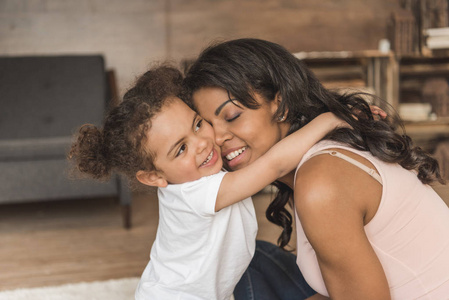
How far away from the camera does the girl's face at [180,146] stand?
4.08 ft

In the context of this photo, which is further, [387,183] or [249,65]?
[249,65]

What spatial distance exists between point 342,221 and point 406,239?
0.19 metres

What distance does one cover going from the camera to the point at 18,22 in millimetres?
4059

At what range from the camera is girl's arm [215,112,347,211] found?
3.57ft

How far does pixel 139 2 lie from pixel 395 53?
222 centimetres

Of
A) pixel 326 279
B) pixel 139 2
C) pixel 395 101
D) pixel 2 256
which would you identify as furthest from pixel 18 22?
pixel 326 279

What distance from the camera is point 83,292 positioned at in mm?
2010

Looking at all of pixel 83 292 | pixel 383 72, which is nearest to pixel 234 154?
pixel 83 292

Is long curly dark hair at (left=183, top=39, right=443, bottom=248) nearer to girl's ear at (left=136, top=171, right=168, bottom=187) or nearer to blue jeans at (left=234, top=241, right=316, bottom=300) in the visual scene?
girl's ear at (left=136, top=171, right=168, bottom=187)

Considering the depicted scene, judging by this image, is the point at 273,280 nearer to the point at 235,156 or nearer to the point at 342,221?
the point at 235,156

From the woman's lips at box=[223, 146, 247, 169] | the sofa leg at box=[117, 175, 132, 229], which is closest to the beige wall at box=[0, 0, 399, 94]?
the sofa leg at box=[117, 175, 132, 229]

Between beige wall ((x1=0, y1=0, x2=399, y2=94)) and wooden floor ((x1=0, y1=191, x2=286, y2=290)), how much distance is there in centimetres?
117

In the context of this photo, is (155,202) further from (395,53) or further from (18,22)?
(395,53)

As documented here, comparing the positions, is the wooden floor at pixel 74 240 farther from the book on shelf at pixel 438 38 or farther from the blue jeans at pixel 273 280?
the book on shelf at pixel 438 38
